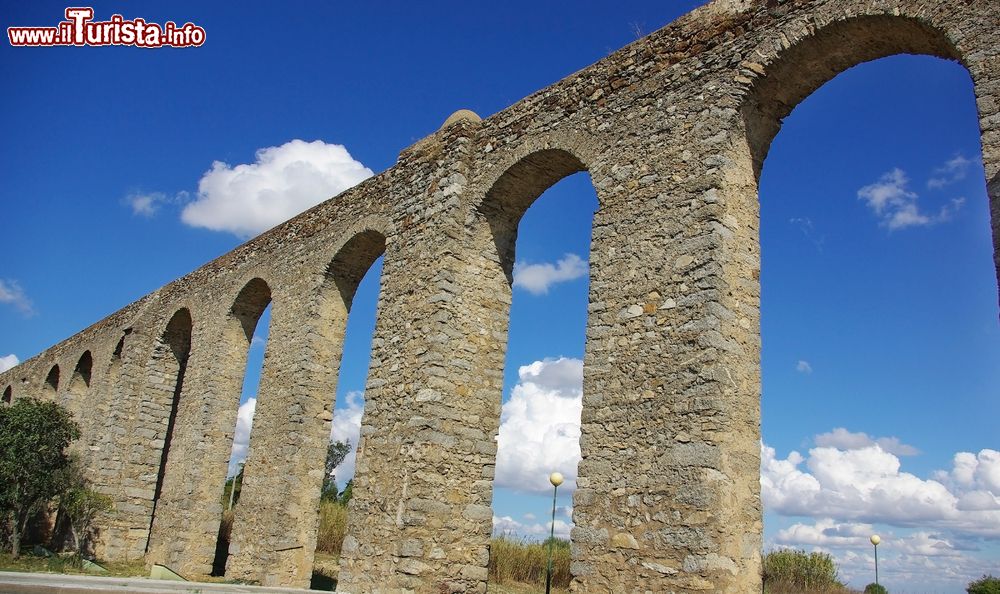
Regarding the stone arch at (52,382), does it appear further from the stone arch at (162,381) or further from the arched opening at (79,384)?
the stone arch at (162,381)

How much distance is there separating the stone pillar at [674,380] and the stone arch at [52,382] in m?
21.3

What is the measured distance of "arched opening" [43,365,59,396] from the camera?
22.8 metres

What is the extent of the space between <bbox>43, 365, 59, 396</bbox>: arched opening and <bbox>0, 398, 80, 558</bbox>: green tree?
7.62 m

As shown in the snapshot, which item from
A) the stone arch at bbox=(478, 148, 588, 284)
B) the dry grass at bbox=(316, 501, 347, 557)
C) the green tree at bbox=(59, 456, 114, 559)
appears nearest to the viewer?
the stone arch at bbox=(478, 148, 588, 284)

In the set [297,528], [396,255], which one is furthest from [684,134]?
[297,528]

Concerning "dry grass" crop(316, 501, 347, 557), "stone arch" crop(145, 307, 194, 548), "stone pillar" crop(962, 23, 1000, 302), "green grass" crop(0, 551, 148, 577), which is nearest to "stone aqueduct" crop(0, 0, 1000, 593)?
"stone pillar" crop(962, 23, 1000, 302)

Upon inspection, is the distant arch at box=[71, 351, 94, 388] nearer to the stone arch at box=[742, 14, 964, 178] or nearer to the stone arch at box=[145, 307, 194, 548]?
the stone arch at box=[145, 307, 194, 548]

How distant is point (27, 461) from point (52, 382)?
32.0 feet

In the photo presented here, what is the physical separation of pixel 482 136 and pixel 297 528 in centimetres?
601

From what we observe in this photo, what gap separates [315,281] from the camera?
11.8 meters

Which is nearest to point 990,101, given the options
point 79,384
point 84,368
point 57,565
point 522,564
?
point 522,564

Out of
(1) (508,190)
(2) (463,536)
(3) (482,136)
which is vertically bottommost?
(2) (463,536)

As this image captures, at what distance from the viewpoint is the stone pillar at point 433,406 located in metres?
8.15

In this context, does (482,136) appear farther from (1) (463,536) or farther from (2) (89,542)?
(2) (89,542)
